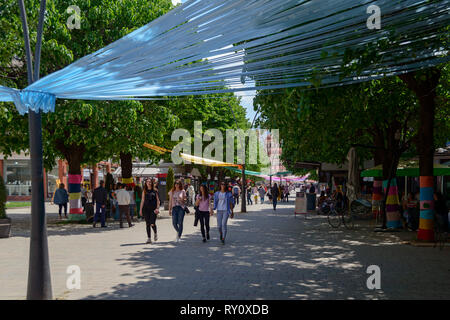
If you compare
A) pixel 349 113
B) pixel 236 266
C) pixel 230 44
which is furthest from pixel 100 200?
pixel 230 44

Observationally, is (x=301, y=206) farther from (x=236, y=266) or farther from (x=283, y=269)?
(x=283, y=269)

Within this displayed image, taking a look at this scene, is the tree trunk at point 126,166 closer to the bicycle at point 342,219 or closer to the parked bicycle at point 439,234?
the bicycle at point 342,219

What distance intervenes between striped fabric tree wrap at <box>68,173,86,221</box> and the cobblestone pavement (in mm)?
5241

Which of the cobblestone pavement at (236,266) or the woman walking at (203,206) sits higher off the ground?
the woman walking at (203,206)

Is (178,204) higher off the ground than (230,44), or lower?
lower

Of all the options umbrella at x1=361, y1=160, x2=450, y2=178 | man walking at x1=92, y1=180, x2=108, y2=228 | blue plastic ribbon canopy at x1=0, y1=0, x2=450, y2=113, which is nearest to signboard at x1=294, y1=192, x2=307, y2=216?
umbrella at x1=361, y1=160, x2=450, y2=178

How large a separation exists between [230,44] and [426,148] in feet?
31.3

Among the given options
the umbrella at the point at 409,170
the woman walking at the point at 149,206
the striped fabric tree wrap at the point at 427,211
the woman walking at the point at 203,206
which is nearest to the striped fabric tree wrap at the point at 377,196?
the umbrella at the point at 409,170

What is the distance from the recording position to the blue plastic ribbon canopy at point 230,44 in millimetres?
5746

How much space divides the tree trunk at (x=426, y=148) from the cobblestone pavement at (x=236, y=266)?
3.32ft

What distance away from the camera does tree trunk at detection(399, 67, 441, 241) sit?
44.5 feet

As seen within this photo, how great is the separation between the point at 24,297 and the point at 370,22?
598 centimetres

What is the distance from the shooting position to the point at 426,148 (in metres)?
13.9

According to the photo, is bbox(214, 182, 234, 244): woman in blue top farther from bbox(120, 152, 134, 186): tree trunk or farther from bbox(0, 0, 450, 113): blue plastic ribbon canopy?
bbox(120, 152, 134, 186): tree trunk
